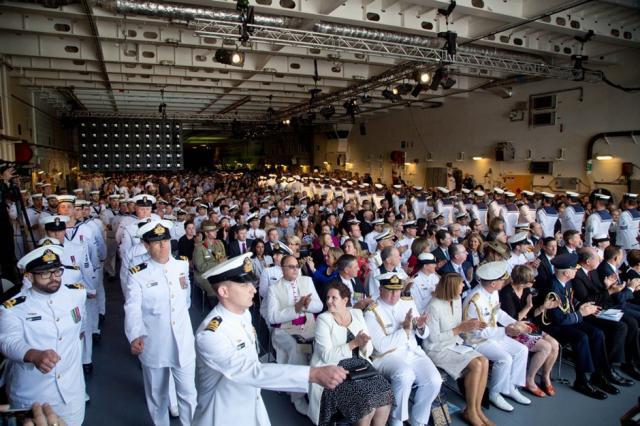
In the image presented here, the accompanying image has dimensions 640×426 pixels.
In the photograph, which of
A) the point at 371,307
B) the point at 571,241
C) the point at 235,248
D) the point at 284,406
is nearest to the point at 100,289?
the point at 235,248

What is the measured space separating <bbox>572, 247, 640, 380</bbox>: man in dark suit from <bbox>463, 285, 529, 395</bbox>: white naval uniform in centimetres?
130

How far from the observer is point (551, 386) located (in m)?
4.57

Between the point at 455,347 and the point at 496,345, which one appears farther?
the point at 496,345

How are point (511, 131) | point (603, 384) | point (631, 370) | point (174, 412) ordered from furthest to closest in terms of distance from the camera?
point (511, 131)
point (631, 370)
point (603, 384)
point (174, 412)

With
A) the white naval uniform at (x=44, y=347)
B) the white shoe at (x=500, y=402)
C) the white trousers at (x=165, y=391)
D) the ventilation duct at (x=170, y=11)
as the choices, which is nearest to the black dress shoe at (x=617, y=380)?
the white shoe at (x=500, y=402)

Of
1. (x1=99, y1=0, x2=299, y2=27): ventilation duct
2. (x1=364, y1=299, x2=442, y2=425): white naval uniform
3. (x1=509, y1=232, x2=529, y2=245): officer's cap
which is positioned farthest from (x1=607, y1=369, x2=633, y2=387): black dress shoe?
(x1=99, y1=0, x2=299, y2=27): ventilation duct

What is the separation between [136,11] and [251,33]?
1986 mm

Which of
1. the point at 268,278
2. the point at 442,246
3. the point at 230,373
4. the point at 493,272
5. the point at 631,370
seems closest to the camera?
the point at 230,373

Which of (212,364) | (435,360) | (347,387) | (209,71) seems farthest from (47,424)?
(209,71)

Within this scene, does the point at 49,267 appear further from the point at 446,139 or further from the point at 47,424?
the point at 446,139

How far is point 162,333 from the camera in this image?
11.7 feet

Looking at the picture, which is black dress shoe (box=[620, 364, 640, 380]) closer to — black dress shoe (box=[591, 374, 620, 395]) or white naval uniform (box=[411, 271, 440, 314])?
black dress shoe (box=[591, 374, 620, 395])

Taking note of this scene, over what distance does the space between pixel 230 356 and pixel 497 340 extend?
328cm

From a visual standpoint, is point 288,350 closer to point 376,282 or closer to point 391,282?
point 391,282
